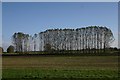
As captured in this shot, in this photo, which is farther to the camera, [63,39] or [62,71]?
[63,39]

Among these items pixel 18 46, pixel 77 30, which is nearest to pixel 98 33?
pixel 77 30

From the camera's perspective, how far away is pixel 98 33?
9956cm

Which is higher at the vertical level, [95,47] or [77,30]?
[77,30]

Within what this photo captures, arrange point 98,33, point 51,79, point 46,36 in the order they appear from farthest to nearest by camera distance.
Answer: point 46,36 < point 98,33 < point 51,79

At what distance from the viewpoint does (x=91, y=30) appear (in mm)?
102875

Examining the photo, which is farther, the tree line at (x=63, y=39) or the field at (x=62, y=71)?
the tree line at (x=63, y=39)

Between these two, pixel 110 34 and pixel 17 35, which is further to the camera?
pixel 17 35

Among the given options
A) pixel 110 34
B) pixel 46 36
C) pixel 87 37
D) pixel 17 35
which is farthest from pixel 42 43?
pixel 110 34

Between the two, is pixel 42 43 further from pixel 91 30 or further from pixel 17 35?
pixel 91 30

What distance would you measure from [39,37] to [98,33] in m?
24.4

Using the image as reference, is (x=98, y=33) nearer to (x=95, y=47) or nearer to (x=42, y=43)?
(x=95, y=47)

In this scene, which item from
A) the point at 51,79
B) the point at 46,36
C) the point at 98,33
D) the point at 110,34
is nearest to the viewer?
the point at 51,79

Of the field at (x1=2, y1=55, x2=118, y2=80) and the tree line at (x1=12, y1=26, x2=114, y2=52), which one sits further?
the tree line at (x1=12, y1=26, x2=114, y2=52)

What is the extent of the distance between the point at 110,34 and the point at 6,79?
80.4 metres
